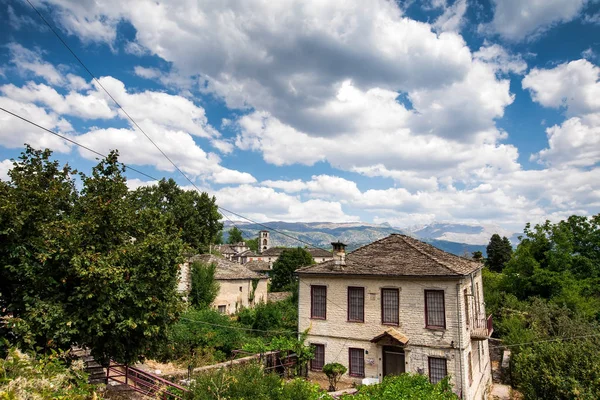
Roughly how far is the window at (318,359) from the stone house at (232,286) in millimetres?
17247

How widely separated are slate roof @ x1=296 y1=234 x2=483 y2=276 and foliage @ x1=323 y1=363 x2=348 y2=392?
199 inches

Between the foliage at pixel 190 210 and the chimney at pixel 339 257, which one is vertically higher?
the foliage at pixel 190 210

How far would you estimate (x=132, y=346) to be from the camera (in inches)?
487

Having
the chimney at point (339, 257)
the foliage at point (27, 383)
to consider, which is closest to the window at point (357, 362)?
the chimney at point (339, 257)

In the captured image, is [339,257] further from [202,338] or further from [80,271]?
[80,271]

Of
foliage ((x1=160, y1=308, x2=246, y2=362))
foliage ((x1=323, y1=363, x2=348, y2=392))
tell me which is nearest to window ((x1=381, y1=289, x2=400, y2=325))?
foliage ((x1=323, y1=363, x2=348, y2=392))

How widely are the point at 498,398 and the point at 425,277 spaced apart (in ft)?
34.7

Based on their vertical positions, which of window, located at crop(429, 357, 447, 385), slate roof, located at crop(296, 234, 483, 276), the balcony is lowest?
window, located at crop(429, 357, 447, 385)

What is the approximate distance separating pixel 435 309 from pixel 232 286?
25.5 metres

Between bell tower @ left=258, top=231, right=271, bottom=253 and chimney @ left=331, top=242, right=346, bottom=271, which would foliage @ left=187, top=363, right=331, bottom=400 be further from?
bell tower @ left=258, top=231, right=271, bottom=253

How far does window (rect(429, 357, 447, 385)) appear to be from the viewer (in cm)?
1898

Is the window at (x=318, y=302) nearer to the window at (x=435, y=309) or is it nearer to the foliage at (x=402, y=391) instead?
the window at (x=435, y=309)

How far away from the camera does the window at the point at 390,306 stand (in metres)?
20.4

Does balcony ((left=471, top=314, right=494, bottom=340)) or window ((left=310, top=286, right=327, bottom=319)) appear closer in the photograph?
balcony ((left=471, top=314, right=494, bottom=340))
